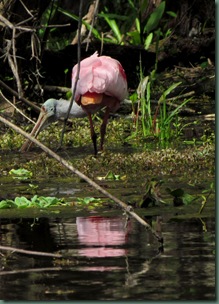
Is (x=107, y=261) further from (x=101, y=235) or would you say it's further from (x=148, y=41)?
(x=148, y=41)

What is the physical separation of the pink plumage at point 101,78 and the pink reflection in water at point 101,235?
14.7ft

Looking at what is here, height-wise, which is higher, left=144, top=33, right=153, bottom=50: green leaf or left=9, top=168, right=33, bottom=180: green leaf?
left=144, top=33, right=153, bottom=50: green leaf

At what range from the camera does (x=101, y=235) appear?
6512 millimetres

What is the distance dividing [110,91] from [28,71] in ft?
9.64

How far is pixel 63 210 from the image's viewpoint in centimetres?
775

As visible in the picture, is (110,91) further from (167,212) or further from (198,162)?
(167,212)

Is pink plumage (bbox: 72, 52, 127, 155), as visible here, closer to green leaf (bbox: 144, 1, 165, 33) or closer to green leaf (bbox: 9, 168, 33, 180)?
green leaf (bbox: 9, 168, 33, 180)

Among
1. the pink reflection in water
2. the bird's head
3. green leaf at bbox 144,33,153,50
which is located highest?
the pink reflection in water

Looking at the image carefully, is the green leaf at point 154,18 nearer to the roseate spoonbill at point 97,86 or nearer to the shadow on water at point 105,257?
the roseate spoonbill at point 97,86

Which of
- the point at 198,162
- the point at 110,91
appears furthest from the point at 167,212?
the point at 110,91

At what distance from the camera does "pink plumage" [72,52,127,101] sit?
11.7 metres

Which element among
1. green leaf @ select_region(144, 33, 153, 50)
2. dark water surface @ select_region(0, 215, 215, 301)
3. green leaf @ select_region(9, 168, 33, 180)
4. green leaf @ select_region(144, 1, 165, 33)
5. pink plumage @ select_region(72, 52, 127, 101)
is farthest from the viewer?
green leaf @ select_region(144, 1, 165, 33)

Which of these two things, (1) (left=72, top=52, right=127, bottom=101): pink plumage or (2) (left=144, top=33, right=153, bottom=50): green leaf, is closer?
(1) (left=72, top=52, right=127, bottom=101): pink plumage

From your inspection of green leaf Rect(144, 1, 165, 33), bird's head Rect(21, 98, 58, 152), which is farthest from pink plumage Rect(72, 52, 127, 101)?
green leaf Rect(144, 1, 165, 33)
